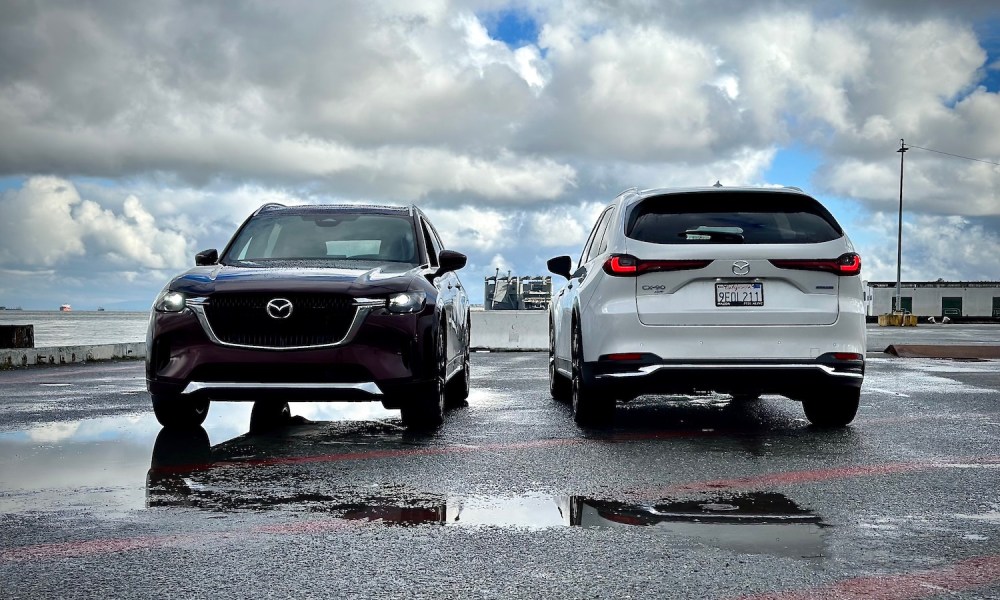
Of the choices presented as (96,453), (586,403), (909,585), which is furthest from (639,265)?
(909,585)

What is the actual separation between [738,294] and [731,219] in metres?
0.62

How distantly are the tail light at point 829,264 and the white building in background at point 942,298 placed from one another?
10100 cm

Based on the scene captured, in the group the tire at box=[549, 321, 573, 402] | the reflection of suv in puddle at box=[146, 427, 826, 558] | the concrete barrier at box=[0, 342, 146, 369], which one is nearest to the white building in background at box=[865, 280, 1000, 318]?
the concrete barrier at box=[0, 342, 146, 369]

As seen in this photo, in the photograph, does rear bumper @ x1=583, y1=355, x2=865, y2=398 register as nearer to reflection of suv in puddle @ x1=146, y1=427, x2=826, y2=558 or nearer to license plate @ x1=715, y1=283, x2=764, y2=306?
license plate @ x1=715, y1=283, x2=764, y2=306

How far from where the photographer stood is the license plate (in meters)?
7.41

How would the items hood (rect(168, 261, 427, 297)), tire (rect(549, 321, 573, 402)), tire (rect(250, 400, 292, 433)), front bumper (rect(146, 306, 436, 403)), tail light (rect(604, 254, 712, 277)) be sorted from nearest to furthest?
1. front bumper (rect(146, 306, 436, 403))
2. hood (rect(168, 261, 427, 297))
3. tail light (rect(604, 254, 712, 277))
4. tire (rect(250, 400, 292, 433))
5. tire (rect(549, 321, 573, 402))

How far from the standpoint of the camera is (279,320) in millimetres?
7191

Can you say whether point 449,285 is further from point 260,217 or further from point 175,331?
point 175,331

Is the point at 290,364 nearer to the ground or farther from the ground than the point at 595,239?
nearer to the ground

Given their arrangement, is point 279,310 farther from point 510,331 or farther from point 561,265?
point 510,331

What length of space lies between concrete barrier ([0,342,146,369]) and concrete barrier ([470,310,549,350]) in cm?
777

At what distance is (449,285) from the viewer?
959cm

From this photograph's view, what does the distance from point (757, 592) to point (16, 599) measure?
97.6 inches

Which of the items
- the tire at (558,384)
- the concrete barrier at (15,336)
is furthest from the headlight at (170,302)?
the concrete barrier at (15,336)
